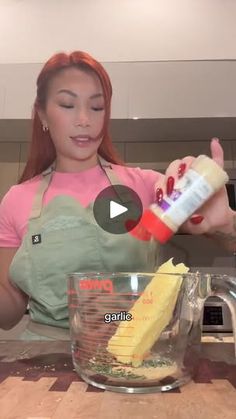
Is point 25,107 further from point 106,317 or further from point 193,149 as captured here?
point 106,317

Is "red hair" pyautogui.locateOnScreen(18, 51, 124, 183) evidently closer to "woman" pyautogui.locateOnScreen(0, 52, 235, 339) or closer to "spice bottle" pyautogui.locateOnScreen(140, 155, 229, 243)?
"woman" pyautogui.locateOnScreen(0, 52, 235, 339)

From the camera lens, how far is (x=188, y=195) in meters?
0.46

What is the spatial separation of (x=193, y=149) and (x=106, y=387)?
1.34 metres

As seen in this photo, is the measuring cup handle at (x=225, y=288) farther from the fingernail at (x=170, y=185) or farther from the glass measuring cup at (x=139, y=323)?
the fingernail at (x=170, y=185)

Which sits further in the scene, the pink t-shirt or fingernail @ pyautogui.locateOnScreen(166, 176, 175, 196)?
the pink t-shirt

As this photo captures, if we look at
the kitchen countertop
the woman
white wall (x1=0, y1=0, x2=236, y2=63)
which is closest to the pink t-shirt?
the woman

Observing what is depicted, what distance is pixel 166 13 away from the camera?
1515mm

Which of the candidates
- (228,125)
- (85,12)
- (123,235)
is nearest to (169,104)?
(228,125)

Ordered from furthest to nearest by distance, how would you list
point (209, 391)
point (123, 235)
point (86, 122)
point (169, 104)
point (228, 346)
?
point (169, 104) < point (86, 122) < point (123, 235) < point (228, 346) < point (209, 391)

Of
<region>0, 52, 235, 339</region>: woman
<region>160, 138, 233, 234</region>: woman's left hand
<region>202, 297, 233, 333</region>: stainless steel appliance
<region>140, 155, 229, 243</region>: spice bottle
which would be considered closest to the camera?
<region>140, 155, 229, 243</region>: spice bottle

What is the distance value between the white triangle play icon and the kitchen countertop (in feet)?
1.42

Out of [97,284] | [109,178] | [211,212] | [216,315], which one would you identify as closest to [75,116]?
[109,178]
